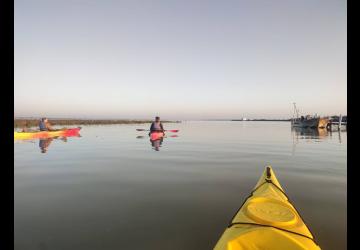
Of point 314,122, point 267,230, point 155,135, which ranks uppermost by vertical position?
point 314,122

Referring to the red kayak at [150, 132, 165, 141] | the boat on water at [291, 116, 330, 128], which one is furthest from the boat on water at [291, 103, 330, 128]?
the red kayak at [150, 132, 165, 141]

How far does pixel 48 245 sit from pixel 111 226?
136 centimetres

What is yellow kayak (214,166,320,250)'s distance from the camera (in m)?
3.88

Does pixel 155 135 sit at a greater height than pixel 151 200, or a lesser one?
greater

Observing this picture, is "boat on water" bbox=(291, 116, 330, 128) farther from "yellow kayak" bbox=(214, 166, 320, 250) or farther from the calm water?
"yellow kayak" bbox=(214, 166, 320, 250)

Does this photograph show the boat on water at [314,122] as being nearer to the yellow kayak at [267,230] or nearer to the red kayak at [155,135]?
the red kayak at [155,135]

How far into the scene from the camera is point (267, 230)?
13.6ft

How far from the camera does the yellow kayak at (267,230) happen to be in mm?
3879

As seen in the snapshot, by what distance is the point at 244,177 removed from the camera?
35.9 feet

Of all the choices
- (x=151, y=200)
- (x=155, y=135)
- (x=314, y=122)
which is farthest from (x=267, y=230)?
(x=314, y=122)

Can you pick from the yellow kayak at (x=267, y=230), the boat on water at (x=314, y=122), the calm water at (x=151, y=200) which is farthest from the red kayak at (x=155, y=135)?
the boat on water at (x=314, y=122)

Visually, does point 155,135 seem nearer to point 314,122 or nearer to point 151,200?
point 151,200

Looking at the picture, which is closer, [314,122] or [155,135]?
[155,135]
